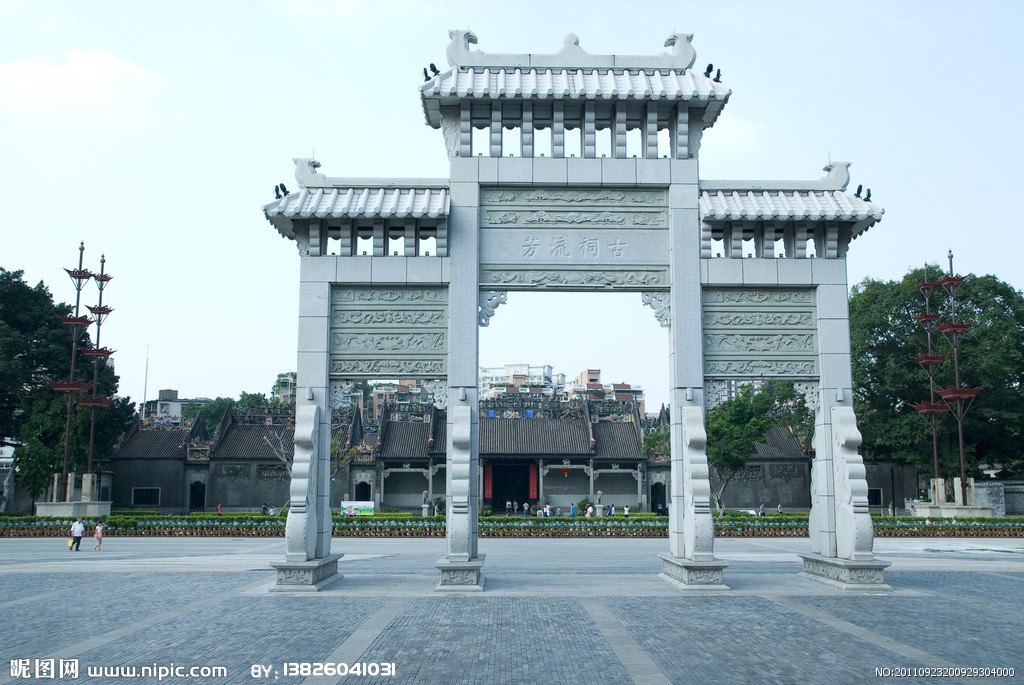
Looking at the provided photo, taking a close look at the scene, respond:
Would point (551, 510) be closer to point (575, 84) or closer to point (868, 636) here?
point (575, 84)

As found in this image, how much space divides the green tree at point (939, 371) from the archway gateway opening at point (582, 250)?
23.1 metres

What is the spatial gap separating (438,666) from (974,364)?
34.3 meters

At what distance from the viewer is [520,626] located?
31.3 feet

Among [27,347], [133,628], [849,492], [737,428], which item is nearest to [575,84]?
[849,492]

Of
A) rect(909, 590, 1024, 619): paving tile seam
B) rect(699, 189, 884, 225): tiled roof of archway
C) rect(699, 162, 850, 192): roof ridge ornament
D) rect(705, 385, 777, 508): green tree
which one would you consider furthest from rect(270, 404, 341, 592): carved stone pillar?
rect(705, 385, 777, 508): green tree

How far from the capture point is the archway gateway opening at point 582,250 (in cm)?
1300

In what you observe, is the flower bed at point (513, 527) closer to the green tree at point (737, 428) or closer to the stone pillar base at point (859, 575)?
the green tree at point (737, 428)

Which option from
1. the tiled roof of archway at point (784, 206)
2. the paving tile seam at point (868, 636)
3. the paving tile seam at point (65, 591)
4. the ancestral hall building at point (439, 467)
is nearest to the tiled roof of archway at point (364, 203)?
the tiled roof of archway at point (784, 206)

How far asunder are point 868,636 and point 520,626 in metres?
4.04

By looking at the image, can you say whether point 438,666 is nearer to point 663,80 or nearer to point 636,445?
point 663,80

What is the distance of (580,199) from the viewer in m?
13.7

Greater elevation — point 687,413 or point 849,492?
point 687,413

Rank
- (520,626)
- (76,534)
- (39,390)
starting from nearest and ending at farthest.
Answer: (520,626)
(76,534)
(39,390)

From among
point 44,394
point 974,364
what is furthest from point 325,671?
point 974,364
